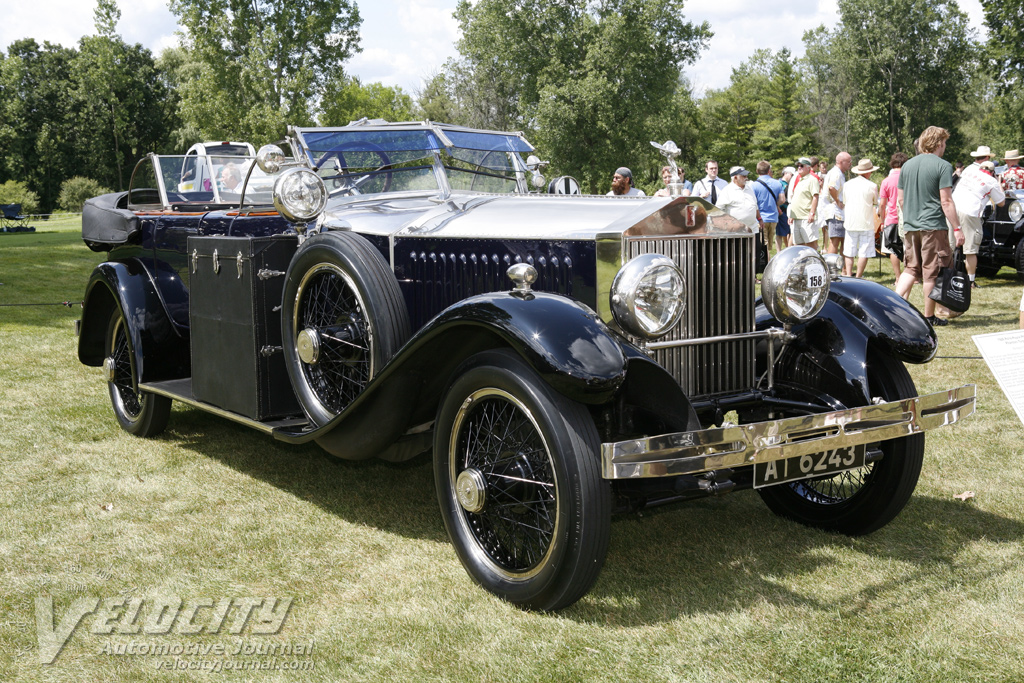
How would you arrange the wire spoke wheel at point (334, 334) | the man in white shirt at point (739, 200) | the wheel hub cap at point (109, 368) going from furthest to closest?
the man in white shirt at point (739, 200), the wheel hub cap at point (109, 368), the wire spoke wheel at point (334, 334)

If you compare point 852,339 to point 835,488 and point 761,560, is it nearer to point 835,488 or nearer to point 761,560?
point 835,488

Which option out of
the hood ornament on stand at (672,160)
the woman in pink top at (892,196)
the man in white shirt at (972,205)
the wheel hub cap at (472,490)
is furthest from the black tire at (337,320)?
the woman in pink top at (892,196)

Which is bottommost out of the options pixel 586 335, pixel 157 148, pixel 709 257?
pixel 586 335

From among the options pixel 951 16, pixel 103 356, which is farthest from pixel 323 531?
pixel 951 16

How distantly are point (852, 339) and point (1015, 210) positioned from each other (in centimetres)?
1018

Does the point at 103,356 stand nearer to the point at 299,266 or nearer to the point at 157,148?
the point at 299,266

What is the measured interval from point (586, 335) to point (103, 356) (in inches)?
183

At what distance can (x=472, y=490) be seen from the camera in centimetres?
319

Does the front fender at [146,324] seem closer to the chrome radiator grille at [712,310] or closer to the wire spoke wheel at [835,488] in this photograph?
the chrome radiator grille at [712,310]

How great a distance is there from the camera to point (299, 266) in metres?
4.14

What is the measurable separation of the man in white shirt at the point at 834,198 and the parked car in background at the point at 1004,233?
7.24ft

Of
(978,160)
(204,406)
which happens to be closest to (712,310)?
(204,406)

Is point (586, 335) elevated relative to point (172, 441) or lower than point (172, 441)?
elevated

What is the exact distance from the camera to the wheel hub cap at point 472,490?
3166 mm
